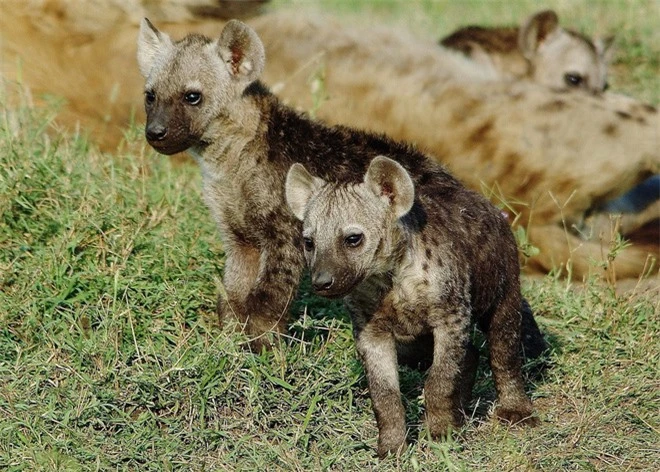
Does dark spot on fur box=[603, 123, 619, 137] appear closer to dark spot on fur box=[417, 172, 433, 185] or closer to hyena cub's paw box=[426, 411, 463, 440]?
dark spot on fur box=[417, 172, 433, 185]

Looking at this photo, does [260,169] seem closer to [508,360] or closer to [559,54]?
[508,360]

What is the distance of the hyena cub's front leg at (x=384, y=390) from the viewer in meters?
4.16

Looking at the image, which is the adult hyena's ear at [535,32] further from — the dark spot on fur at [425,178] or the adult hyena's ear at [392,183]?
the adult hyena's ear at [392,183]

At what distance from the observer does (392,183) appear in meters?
4.12

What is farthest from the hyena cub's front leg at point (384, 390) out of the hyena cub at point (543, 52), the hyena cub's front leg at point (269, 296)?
the hyena cub at point (543, 52)

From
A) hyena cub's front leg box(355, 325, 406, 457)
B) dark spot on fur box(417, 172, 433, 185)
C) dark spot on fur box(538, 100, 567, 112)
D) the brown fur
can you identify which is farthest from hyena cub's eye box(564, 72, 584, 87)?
hyena cub's front leg box(355, 325, 406, 457)

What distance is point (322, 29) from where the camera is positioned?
23.2ft

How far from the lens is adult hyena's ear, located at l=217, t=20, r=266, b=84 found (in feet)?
16.1

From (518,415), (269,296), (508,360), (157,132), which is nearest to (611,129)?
(508,360)

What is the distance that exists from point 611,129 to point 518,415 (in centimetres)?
230

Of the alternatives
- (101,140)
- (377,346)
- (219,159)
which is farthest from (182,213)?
(377,346)

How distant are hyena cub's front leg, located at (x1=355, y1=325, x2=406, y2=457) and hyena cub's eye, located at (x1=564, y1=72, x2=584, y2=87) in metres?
4.23

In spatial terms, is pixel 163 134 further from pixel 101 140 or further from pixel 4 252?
pixel 101 140

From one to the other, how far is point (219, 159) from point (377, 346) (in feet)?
3.76
